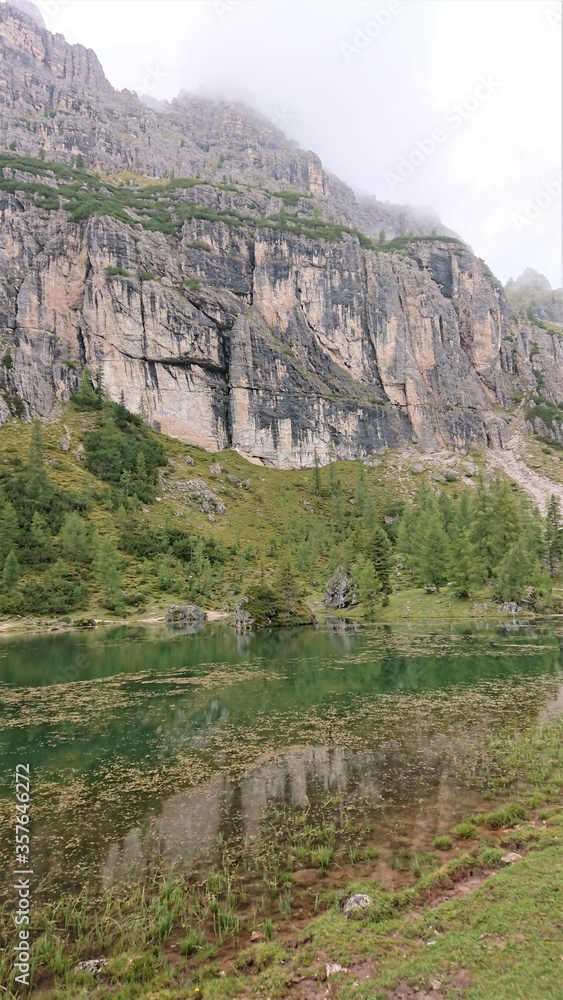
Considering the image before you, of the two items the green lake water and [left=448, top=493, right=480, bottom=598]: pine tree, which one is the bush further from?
the green lake water

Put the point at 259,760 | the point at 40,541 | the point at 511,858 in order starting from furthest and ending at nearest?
the point at 40,541 < the point at 259,760 < the point at 511,858

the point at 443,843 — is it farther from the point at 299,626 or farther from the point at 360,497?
the point at 360,497

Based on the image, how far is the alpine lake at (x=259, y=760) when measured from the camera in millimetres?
13383

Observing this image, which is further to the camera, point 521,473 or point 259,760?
point 521,473

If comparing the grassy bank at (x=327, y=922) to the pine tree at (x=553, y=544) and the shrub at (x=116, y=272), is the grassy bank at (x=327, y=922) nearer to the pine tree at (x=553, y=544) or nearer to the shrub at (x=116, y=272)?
the pine tree at (x=553, y=544)

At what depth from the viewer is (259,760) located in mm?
21062

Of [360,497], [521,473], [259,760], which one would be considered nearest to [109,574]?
[259,760]

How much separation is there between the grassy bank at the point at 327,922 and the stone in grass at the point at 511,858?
0.49ft

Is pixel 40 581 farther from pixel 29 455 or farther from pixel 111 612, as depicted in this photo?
pixel 29 455

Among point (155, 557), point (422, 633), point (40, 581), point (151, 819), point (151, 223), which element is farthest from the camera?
point (151, 223)

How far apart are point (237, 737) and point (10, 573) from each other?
241 ft

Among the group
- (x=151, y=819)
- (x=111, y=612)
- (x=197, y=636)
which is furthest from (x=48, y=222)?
(x=151, y=819)

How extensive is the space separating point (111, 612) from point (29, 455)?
51.7 m

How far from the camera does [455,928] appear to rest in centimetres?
972
